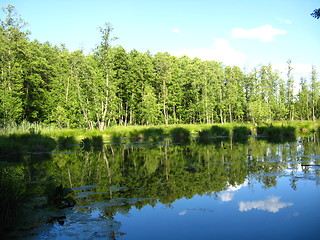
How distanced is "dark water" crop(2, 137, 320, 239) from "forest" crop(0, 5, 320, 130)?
21910mm

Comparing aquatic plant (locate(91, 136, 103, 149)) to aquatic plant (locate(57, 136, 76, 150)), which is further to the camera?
aquatic plant (locate(57, 136, 76, 150))

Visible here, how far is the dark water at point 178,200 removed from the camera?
218 inches

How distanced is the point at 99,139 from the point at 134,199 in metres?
15.8

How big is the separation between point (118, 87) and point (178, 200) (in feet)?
156

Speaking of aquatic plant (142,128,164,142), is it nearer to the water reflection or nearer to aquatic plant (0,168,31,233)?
the water reflection

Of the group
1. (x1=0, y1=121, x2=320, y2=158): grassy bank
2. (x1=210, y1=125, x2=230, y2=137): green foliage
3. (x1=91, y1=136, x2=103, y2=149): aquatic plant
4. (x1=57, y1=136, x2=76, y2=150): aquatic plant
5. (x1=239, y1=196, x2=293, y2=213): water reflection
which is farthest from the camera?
(x1=210, y1=125, x2=230, y2=137): green foliage

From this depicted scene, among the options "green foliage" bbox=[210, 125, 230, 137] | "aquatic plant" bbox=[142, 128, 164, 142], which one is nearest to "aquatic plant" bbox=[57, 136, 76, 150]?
"aquatic plant" bbox=[142, 128, 164, 142]

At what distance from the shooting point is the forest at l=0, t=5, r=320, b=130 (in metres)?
34.5

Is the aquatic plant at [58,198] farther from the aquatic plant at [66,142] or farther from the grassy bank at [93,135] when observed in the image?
the aquatic plant at [66,142]

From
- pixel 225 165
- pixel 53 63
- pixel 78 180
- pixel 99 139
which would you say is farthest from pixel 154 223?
pixel 53 63

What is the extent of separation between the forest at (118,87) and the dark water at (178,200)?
863 inches

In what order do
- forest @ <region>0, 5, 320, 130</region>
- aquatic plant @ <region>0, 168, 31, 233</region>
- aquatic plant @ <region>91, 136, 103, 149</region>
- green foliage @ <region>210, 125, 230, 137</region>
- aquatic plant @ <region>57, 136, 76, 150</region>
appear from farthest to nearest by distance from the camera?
forest @ <region>0, 5, 320, 130</region> → green foliage @ <region>210, 125, 230, 137</region> → aquatic plant @ <region>57, 136, 76, 150</region> → aquatic plant @ <region>91, 136, 103, 149</region> → aquatic plant @ <region>0, 168, 31, 233</region>

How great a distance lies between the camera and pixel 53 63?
47062mm

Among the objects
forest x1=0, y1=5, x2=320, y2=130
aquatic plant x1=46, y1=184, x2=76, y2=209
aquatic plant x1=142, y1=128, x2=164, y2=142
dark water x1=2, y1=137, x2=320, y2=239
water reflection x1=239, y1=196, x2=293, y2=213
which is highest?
forest x1=0, y1=5, x2=320, y2=130
